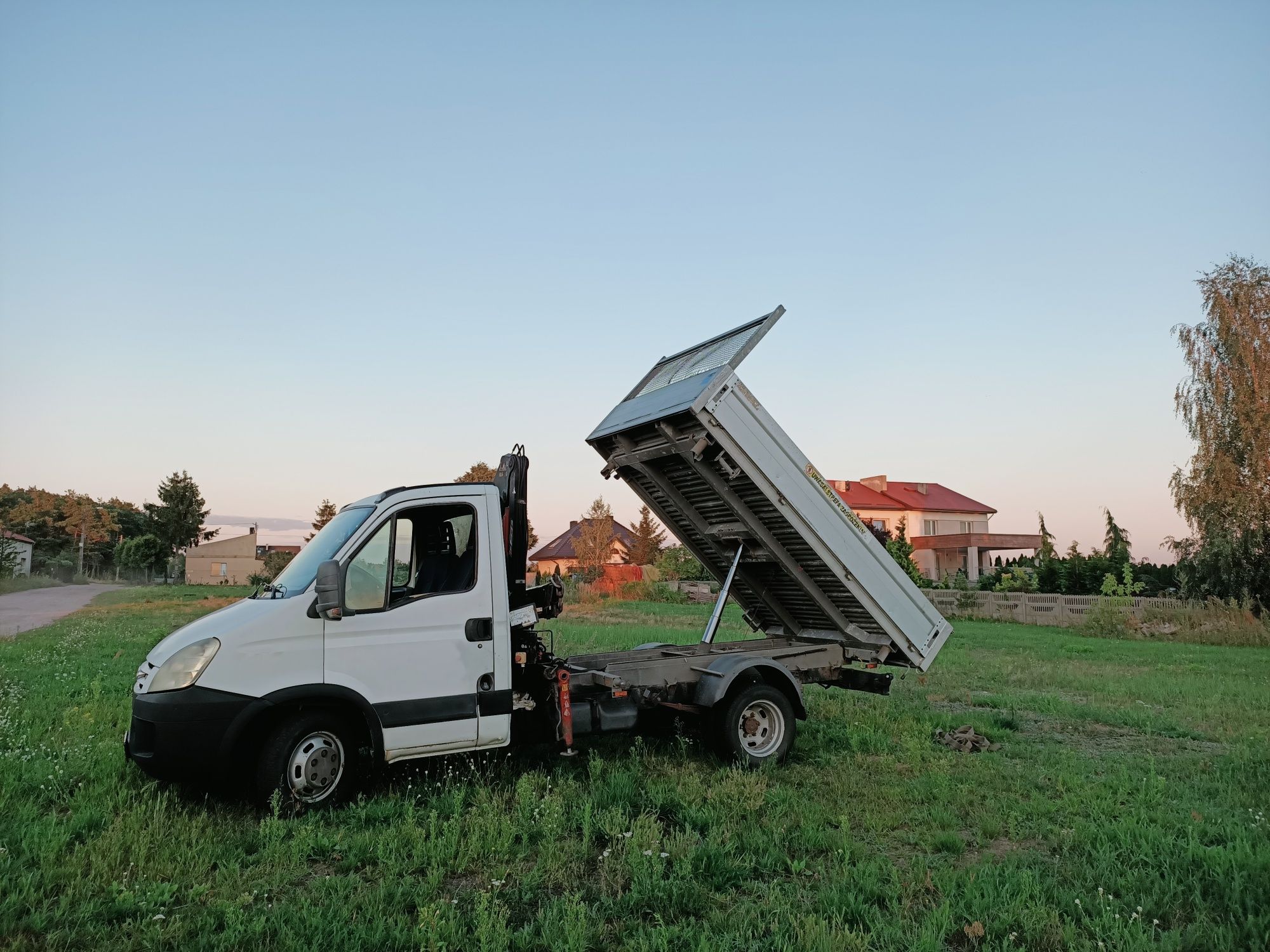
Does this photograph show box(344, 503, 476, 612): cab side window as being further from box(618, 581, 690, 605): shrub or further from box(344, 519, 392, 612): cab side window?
box(618, 581, 690, 605): shrub

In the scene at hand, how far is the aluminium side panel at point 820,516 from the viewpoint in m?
6.82

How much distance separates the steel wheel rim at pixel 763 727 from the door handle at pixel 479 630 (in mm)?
2406

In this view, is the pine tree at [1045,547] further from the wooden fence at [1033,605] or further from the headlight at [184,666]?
the headlight at [184,666]

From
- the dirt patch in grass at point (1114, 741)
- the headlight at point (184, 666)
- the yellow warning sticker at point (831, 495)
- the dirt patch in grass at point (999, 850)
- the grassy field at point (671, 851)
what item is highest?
the yellow warning sticker at point (831, 495)

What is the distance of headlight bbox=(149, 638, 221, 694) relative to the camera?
210 inches

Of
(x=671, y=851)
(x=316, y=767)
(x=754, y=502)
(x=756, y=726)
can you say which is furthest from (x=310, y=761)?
(x=754, y=502)

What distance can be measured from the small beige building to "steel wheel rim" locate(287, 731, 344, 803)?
67171 mm

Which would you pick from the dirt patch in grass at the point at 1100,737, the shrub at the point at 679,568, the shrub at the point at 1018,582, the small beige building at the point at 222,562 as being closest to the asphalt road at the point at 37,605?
the small beige building at the point at 222,562

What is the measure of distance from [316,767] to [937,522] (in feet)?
205

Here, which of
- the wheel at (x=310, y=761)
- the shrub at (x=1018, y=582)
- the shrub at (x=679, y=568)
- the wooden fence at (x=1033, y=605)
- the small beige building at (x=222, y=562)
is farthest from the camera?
the small beige building at (x=222, y=562)

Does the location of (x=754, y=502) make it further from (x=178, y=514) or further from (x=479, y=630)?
(x=178, y=514)

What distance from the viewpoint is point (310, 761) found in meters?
5.61

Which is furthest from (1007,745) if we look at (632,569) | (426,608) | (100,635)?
(632,569)

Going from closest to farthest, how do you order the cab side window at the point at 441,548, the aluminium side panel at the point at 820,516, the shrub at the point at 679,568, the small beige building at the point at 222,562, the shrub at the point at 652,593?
the cab side window at the point at 441,548, the aluminium side panel at the point at 820,516, the shrub at the point at 652,593, the shrub at the point at 679,568, the small beige building at the point at 222,562
